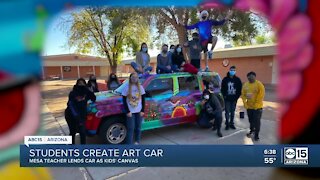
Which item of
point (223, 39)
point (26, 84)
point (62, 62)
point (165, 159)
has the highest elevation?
point (223, 39)

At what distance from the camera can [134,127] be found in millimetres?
2830

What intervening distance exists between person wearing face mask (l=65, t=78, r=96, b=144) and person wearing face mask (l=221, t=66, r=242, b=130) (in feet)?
4.78

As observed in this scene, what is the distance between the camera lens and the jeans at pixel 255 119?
2.40m

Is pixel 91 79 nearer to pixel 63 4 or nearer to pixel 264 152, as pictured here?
pixel 63 4

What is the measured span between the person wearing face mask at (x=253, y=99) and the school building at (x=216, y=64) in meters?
0.09

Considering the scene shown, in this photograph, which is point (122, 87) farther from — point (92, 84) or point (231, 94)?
point (231, 94)

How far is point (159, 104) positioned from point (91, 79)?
111 cm

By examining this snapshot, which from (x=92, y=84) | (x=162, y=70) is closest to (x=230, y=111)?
(x=162, y=70)

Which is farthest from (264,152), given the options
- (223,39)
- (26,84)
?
(26,84)

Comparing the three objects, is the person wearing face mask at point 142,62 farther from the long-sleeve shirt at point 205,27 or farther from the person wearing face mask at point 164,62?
the long-sleeve shirt at point 205,27

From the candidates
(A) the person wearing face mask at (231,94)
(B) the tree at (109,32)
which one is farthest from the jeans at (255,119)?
(B) the tree at (109,32)

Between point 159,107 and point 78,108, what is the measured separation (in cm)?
105

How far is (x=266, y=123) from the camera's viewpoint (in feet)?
7.45

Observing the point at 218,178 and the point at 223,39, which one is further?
the point at 218,178
